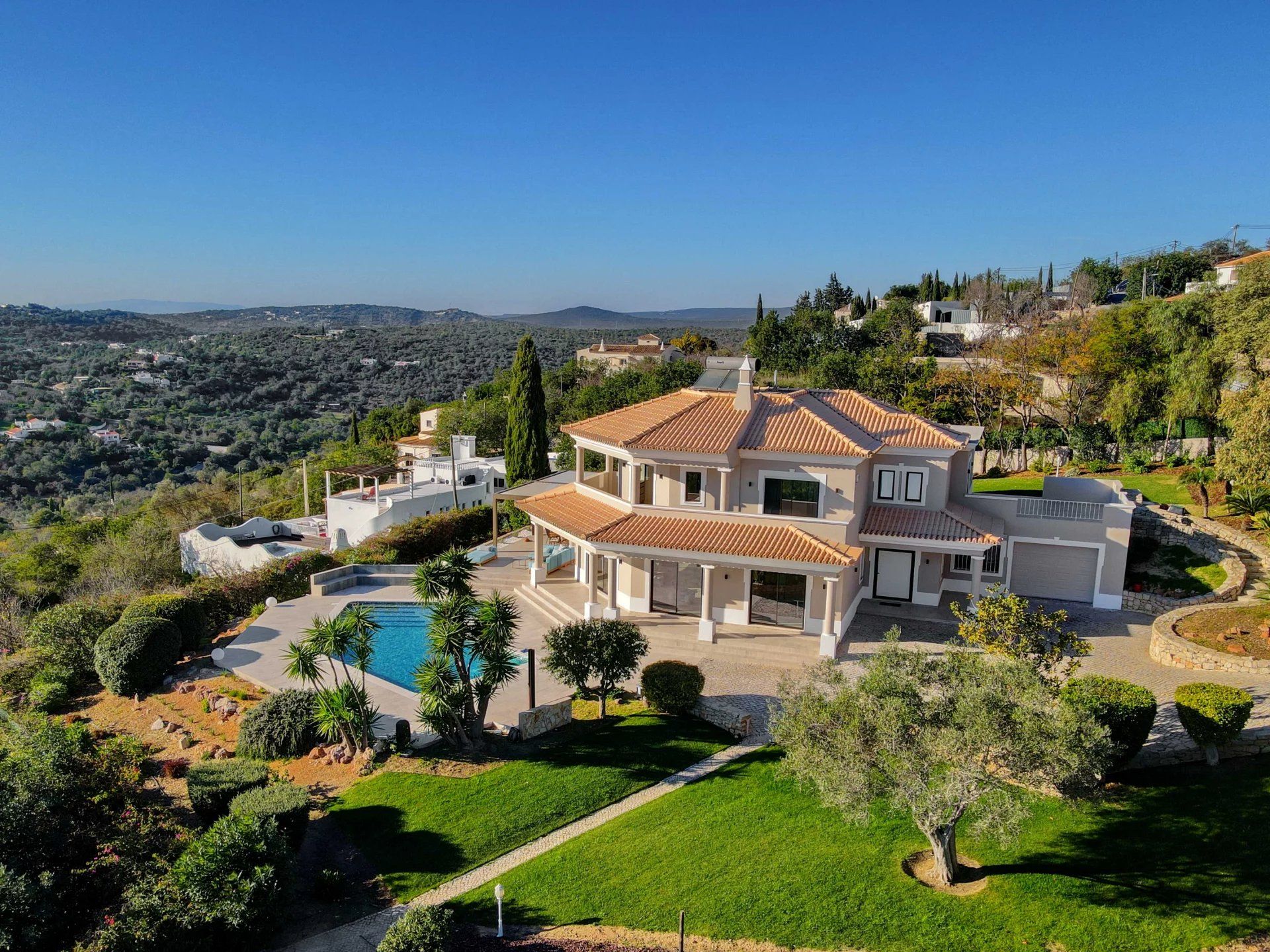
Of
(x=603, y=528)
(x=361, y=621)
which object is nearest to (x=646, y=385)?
(x=603, y=528)

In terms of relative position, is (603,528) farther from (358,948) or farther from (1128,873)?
(1128,873)

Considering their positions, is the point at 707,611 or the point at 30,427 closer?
the point at 707,611

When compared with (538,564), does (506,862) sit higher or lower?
lower

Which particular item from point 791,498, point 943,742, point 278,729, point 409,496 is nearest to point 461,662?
point 278,729

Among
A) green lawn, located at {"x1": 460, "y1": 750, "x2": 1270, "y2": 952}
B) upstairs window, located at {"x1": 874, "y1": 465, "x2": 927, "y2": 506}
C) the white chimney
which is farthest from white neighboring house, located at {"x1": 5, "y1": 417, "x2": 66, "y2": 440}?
green lawn, located at {"x1": 460, "y1": 750, "x2": 1270, "y2": 952}

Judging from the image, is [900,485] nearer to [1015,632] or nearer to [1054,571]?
[1054,571]

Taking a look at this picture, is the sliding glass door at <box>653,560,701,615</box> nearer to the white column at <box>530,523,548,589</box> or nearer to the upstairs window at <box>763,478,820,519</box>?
the upstairs window at <box>763,478,820,519</box>

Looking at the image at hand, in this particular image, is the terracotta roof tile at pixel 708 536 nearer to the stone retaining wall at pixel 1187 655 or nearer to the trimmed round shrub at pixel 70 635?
the stone retaining wall at pixel 1187 655
